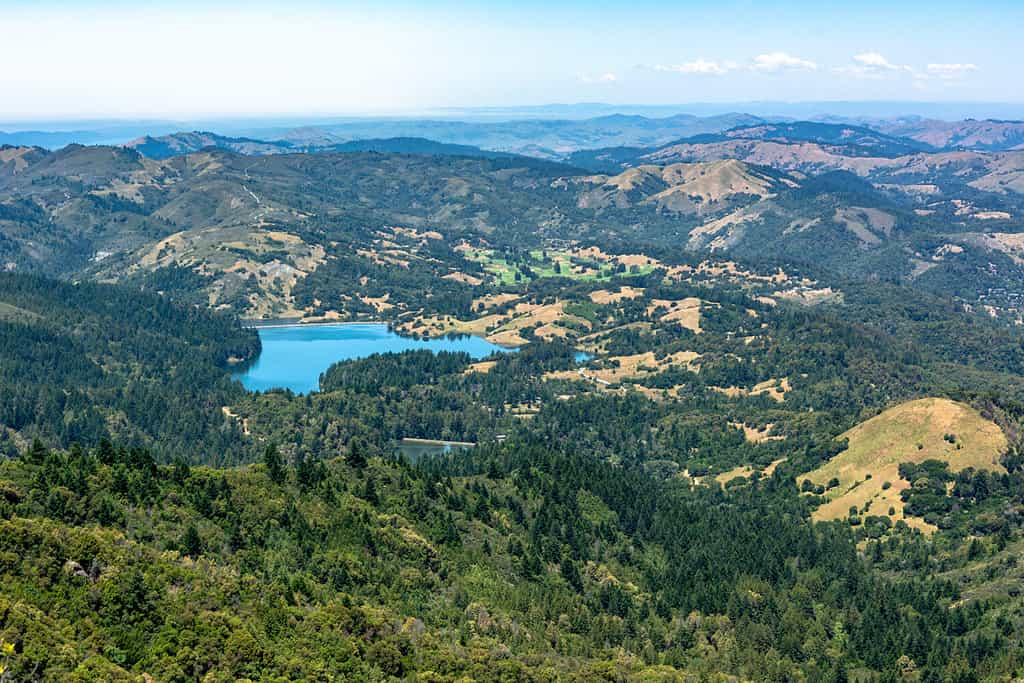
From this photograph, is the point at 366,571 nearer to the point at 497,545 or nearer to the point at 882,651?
the point at 497,545

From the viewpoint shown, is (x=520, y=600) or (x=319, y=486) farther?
(x=319, y=486)

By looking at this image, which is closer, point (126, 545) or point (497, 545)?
point (126, 545)

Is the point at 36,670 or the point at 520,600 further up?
the point at 36,670

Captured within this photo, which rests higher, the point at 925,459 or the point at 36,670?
the point at 36,670

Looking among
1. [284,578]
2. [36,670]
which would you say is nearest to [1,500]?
[284,578]

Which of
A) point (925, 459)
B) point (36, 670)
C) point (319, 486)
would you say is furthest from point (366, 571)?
point (925, 459)

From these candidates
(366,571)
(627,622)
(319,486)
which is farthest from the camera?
(319,486)

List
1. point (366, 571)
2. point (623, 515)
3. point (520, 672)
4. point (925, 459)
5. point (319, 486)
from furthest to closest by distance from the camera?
point (925, 459) → point (623, 515) → point (319, 486) → point (366, 571) → point (520, 672)

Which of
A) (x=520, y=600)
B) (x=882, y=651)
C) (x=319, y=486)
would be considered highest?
(x=319, y=486)

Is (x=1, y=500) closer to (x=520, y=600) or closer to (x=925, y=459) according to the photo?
(x=520, y=600)
